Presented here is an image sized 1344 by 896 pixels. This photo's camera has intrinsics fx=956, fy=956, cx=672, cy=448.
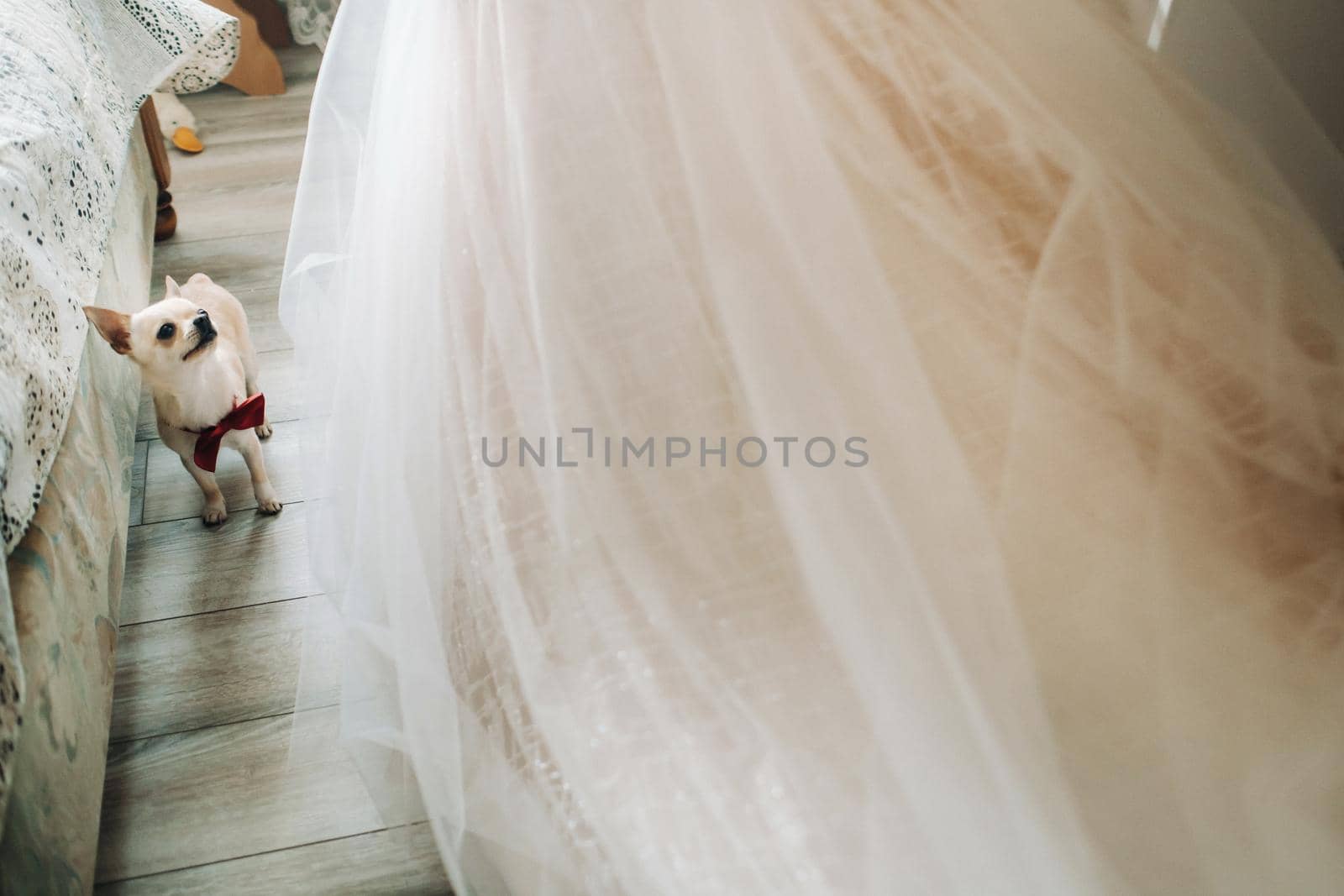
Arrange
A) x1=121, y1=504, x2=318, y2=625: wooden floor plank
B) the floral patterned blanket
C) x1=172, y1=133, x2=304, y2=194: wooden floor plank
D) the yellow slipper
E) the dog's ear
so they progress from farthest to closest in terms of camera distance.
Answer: the yellow slipper < x1=172, y1=133, x2=304, y2=194: wooden floor plank < x1=121, y1=504, x2=318, y2=625: wooden floor plank < the dog's ear < the floral patterned blanket

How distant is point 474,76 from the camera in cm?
80

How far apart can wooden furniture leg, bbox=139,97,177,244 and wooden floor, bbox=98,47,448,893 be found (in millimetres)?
447

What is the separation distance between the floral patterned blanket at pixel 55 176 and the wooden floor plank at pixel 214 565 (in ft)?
1.22

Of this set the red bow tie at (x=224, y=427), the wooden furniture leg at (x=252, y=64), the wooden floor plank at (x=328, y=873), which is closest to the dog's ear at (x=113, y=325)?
the red bow tie at (x=224, y=427)

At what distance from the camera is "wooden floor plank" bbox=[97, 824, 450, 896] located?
902 millimetres

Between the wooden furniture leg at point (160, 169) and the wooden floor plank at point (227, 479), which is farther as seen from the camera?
the wooden furniture leg at point (160, 169)

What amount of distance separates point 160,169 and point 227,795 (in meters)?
1.31

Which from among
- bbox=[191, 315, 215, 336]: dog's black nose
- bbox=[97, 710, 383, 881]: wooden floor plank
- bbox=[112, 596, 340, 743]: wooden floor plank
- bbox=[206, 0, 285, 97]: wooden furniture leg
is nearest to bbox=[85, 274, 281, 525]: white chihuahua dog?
bbox=[191, 315, 215, 336]: dog's black nose

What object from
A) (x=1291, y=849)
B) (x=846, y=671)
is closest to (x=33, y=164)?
(x=846, y=671)

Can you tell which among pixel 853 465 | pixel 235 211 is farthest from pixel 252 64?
pixel 853 465

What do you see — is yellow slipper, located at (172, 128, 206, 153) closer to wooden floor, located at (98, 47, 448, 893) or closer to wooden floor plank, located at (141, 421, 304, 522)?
wooden floor, located at (98, 47, 448, 893)

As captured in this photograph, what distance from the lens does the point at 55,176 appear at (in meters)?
1.03

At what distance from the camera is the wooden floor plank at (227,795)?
94 centimetres

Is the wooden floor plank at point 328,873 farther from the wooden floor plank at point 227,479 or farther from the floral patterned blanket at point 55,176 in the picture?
the wooden floor plank at point 227,479
